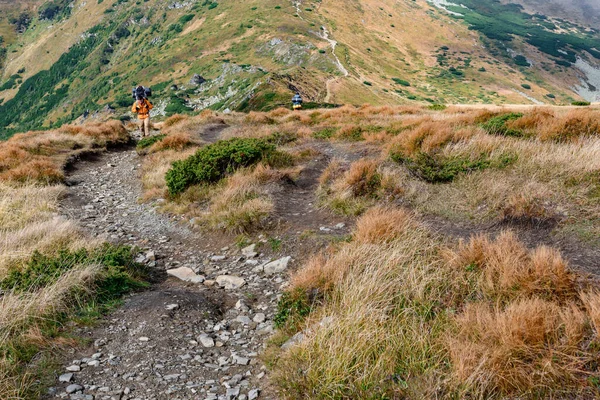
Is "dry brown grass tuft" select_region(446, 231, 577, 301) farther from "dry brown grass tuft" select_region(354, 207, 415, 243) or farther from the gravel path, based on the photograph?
the gravel path

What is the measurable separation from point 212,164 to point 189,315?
22.1 ft

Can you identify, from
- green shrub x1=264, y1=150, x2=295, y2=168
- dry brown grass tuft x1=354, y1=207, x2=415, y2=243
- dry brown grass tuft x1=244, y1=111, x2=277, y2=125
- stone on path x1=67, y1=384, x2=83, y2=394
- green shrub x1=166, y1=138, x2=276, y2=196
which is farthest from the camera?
dry brown grass tuft x1=244, y1=111, x2=277, y2=125

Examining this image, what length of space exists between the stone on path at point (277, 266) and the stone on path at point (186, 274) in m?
1.17

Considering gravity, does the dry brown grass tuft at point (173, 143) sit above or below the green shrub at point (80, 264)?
below

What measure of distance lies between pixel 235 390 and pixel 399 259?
9.10ft

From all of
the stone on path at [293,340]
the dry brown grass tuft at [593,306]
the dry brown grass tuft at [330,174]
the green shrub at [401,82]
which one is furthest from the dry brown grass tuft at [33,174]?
the green shrub at [401,82]

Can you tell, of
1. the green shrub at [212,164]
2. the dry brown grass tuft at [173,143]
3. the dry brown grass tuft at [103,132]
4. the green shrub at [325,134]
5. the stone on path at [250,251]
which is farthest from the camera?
the dry brown grass tuft at [103,132]

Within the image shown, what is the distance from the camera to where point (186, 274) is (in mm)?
6746

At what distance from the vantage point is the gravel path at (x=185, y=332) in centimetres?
389

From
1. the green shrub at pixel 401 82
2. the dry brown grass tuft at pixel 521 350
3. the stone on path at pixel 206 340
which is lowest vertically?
the green shrub at pixel 401 82

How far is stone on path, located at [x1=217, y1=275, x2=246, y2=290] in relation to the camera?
245 inches

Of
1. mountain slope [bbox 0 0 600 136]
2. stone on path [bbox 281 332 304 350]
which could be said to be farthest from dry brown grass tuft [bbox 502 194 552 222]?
mountain slope [bbox 0 0 600 136]

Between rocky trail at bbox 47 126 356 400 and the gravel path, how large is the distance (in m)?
0.01

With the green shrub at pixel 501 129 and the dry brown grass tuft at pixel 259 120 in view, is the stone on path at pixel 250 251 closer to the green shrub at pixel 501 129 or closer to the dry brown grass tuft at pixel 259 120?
the green shrub at pixel 501 129
